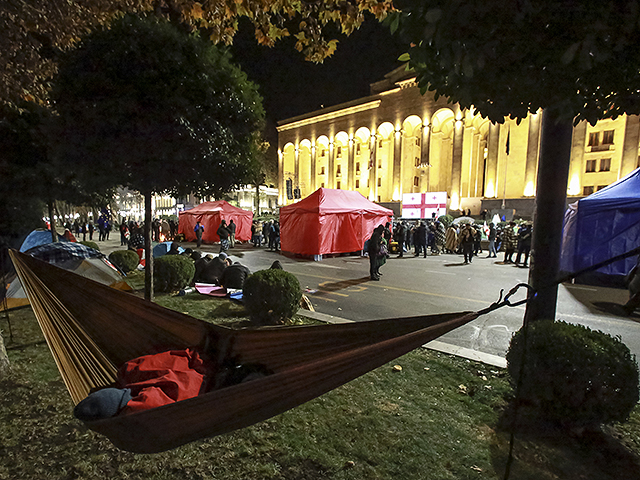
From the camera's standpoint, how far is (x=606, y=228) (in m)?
8.01

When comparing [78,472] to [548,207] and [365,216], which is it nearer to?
[548,207]

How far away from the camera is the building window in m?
31.7

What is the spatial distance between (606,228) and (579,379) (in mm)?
8108

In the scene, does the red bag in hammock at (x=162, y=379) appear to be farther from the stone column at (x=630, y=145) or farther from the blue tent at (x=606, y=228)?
the stone column at (x=630, y=145)

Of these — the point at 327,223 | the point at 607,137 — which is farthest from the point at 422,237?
the point at 607,137

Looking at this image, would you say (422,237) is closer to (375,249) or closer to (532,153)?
(375,249)

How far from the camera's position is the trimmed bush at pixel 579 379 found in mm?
2248

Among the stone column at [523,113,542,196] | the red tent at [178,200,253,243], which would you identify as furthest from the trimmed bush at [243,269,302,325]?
the stone column at [523,113,542,196]

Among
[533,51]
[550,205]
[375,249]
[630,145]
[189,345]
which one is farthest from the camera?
[630,145]

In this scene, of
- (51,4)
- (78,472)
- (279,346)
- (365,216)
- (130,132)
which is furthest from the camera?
(365,216)

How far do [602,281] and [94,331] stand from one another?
1134cm

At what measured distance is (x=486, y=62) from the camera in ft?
5.64

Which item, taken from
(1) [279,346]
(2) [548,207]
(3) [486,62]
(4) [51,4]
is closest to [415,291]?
(2) [548,207]

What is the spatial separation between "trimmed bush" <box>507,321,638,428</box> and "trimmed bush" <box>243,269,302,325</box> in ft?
10.7
